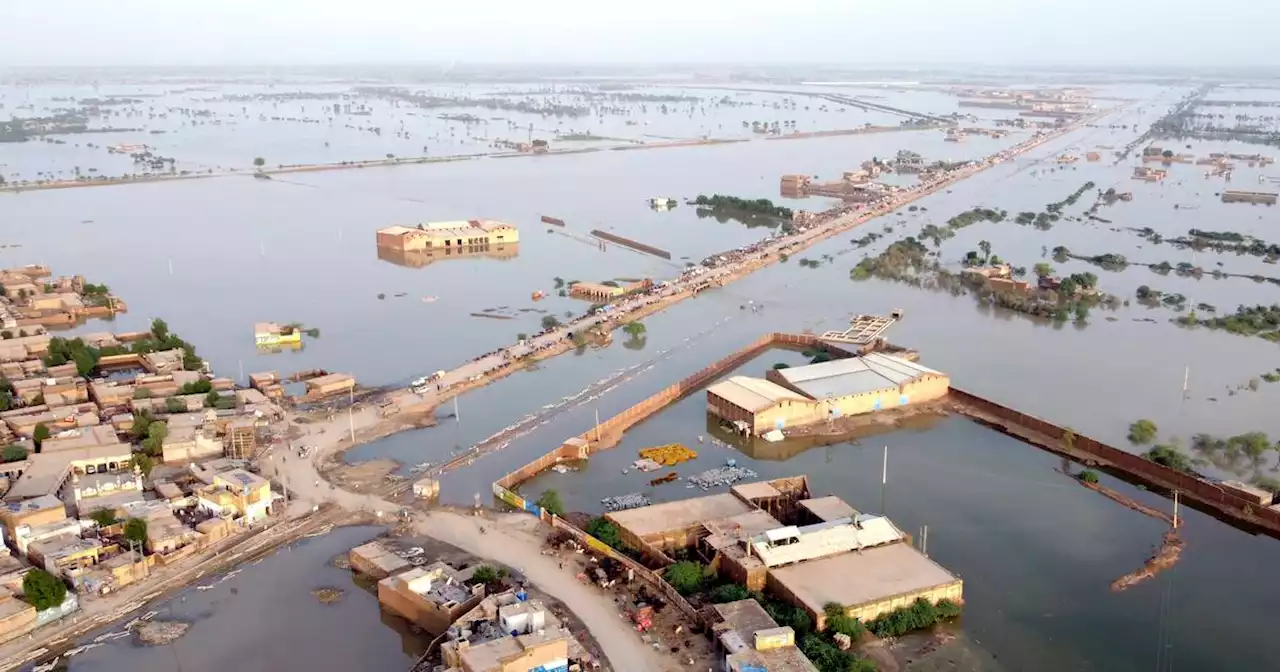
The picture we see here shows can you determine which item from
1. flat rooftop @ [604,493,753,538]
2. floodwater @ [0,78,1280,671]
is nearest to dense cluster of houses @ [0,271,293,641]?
floodwater @ [0,78,1280,671]

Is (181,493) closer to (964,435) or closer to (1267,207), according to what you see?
(964,435)

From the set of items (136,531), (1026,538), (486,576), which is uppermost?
(136,531)

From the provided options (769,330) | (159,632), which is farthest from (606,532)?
(769,330)

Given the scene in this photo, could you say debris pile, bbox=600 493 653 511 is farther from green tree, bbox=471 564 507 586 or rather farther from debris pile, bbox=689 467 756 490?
green tree, bbox=471 564 507 586

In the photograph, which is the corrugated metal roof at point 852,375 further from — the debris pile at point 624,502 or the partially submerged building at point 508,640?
the partially submerged building at point 508,640

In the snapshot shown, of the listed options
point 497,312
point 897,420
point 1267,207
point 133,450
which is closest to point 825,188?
point 1267,207

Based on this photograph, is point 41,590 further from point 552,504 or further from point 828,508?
point 828,508
